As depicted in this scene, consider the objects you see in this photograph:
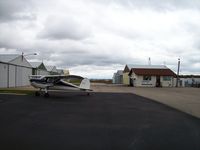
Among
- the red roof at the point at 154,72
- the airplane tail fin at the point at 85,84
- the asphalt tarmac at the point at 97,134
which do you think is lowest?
the asphalt tarmac at the point at 97,134

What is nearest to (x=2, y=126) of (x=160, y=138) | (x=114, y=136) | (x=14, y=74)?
(x=114, y=136)

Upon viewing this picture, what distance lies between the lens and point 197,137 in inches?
314

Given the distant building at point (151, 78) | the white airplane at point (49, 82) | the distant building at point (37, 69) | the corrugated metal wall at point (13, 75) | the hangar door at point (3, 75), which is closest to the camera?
the white airplane at point (49, 82)

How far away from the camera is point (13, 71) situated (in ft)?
134

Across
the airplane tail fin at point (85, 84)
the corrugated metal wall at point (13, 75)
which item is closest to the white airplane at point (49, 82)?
the airplane tail fin at point (85, 84)

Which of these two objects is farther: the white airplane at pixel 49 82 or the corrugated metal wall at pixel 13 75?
the corrugated metal wall at pixel 13 75

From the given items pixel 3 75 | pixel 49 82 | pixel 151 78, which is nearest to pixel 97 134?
pixel 49 82

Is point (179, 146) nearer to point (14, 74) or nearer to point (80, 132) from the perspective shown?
point (80, 132)

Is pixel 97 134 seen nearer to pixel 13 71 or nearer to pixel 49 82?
pixel 49 82

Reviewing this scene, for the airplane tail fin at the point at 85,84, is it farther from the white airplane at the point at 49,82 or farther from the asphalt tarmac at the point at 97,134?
the asphalt tarmac at the point at 97,134

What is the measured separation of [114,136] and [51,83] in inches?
737

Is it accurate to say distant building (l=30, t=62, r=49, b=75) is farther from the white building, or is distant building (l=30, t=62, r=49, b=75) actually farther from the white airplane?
the white airplane

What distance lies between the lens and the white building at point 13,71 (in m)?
36.9

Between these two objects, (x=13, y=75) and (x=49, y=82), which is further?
(x=13, y=75)
